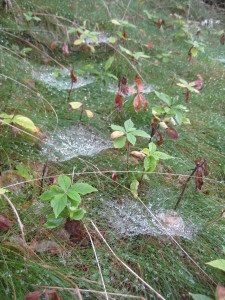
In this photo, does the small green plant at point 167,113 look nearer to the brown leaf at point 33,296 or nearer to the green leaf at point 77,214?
the green leaf at point 77,214

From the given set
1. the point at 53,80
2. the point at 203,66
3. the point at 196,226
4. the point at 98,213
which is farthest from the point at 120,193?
the point at 203,66

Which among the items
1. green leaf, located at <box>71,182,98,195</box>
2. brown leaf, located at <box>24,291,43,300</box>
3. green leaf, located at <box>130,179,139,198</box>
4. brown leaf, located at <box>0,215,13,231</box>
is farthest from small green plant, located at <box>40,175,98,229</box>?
green leaf, located at <box>130,179,139,198</box>

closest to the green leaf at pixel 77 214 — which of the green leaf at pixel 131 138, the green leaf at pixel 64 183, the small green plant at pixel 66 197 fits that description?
the small green plant at pixel 66 197

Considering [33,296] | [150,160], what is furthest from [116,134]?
[33,296]

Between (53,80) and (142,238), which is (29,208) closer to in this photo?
(142,238)

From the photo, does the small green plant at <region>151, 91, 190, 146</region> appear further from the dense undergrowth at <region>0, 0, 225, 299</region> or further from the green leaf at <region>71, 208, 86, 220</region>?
the green leaf at <region>71, 208, 86, 220</region>

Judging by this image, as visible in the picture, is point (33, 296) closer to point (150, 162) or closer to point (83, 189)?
point (83, 189)
